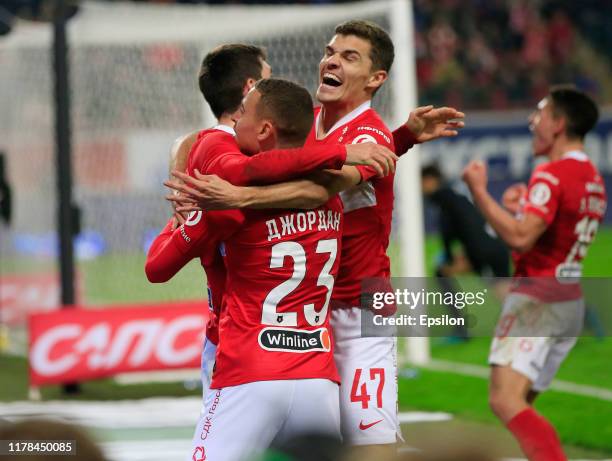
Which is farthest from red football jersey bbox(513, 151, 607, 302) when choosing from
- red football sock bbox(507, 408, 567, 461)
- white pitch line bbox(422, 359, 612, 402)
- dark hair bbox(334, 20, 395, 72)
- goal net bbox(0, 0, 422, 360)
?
goal net bbox(0, 0, 422, 360)

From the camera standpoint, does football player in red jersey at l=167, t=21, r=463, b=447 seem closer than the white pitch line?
Yes

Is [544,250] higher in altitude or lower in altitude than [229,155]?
lower

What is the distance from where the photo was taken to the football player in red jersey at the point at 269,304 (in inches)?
150

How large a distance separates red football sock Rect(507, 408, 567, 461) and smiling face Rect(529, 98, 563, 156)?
1457 millimetres

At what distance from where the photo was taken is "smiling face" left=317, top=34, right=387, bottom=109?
474 centimetres

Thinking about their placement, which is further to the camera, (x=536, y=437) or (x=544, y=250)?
(x=544, y=250)

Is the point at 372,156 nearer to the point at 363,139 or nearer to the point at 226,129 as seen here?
the point at 363,139

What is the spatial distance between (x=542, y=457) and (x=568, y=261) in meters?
1.07

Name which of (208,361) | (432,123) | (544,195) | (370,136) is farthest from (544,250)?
(208,361)

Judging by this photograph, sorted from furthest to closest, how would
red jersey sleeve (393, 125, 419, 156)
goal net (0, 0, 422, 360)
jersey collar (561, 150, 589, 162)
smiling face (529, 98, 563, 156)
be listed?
1. goal net (0, 0, 422, 360)
2. smiling face (529, 98, 563, 156)
3. jersey collar (561, 150, 589, 162)
4. red jersey sleeve (393, 125, 419, 156)

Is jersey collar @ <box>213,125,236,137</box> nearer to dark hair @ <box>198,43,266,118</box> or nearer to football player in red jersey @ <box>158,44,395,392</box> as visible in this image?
football player in red jersey @ <box>158,44,395,392</box>

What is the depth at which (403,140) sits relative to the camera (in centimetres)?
490

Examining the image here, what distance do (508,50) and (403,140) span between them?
83.1 feet

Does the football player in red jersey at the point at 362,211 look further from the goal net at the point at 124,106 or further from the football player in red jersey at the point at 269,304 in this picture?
the goal net at the point at 124,106
